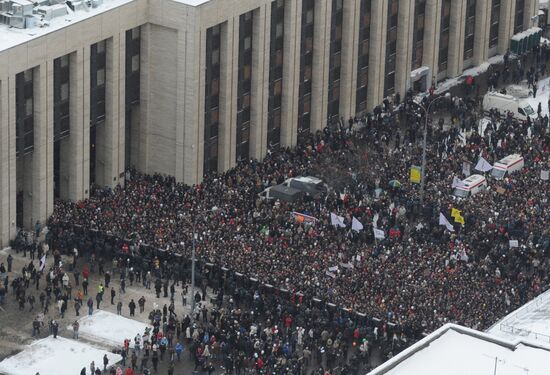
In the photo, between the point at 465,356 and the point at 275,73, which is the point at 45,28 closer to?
the point at 275,73

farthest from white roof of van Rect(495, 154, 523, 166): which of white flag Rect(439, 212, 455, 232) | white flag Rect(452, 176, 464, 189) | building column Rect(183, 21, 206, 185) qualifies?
building column Rect(183, 21, 206, 185)

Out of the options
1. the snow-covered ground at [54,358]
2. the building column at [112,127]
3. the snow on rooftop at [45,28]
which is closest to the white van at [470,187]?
the building column at [112,127]

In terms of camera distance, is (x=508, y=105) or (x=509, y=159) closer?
(x=509, y=159)

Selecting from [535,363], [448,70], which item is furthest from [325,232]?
[448,70]

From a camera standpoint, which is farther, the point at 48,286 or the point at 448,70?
the point at 448,70

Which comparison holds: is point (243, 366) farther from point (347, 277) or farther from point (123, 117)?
point (123, 117)

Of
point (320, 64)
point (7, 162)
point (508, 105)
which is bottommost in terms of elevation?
point (508, 105)

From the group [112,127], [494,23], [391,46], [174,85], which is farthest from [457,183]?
[494,23]
